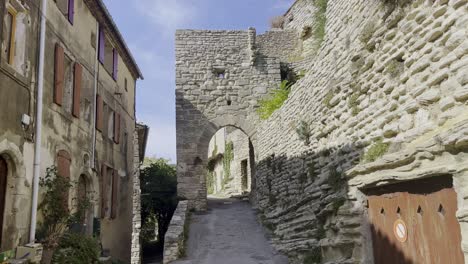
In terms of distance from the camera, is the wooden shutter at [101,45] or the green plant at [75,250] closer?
the green plant at [75,250]

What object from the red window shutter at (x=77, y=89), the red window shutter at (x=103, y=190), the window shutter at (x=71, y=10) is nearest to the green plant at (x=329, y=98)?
the red window shutter at (x=77, y=89)

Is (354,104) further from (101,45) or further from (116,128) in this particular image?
(116,128)

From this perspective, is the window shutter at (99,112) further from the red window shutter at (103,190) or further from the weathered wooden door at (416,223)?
the weathered wooden door at (416,223)

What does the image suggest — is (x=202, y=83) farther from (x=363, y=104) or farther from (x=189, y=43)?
(x=363, y=104)

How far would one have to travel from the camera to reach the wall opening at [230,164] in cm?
2247

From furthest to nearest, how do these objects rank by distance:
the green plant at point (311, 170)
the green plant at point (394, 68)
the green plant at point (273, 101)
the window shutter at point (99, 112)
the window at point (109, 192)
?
1. the green plant at point (273, 101)
2. the window at point (109, 192)
3. the window shutter at point (99, 112)
4. the green plant at point (311, 170)
5. the green plant at point (394, 68)

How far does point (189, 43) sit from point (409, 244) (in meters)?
14.7

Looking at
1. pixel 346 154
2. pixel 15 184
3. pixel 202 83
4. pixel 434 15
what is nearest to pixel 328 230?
pixel 346 154

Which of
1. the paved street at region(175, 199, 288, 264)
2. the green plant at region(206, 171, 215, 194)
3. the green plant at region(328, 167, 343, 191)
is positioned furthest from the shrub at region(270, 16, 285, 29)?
the green plant at region(328, 167, 343, 191)

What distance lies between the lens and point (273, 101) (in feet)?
50.2

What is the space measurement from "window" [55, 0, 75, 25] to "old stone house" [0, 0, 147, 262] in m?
0.02

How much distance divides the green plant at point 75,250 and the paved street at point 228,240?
202 centimetres

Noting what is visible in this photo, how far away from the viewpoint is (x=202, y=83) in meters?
17.2

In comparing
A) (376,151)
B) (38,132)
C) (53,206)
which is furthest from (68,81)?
(376,151)
